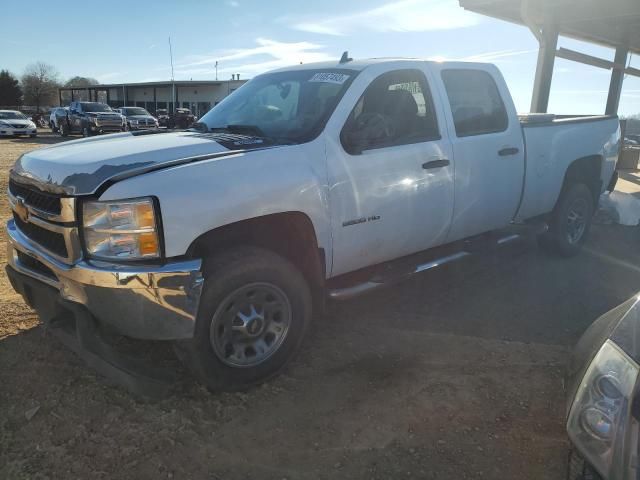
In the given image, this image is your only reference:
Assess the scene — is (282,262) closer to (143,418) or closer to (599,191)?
A: (143,418)

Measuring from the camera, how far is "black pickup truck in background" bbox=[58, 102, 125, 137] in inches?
981

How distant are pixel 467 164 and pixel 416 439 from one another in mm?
2353

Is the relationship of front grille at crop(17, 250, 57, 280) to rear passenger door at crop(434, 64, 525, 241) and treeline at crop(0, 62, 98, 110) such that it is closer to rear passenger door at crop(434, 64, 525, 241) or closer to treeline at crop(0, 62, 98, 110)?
rear passenger door at crop(434, 64, 525, 241)

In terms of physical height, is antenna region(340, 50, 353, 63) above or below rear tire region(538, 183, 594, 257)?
above

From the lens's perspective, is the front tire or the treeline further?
the treeline

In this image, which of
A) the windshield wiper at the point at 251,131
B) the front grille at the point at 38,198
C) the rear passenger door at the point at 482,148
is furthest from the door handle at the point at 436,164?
the front grille at the point at 38,198

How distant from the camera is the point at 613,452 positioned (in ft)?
5.32

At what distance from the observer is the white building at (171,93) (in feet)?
181

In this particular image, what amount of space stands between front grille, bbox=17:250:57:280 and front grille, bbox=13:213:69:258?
0.38 feet

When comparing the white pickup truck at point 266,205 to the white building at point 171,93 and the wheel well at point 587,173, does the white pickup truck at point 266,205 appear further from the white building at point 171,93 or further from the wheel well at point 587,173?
the white building at point 171,93

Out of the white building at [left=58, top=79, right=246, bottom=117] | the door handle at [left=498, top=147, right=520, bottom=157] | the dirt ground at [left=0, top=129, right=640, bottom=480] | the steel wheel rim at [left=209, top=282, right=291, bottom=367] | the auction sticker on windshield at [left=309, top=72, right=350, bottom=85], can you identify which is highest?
the white building at [left=58, top=79, right=246, bottom=117]

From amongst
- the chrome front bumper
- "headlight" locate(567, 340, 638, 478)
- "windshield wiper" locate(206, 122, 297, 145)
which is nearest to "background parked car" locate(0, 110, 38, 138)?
"windshield wiper" locate(206, 122, 297, 145)

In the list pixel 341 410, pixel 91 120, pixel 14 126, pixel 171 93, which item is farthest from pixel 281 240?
pixel 171 93

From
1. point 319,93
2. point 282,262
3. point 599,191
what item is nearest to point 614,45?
point 599,191
